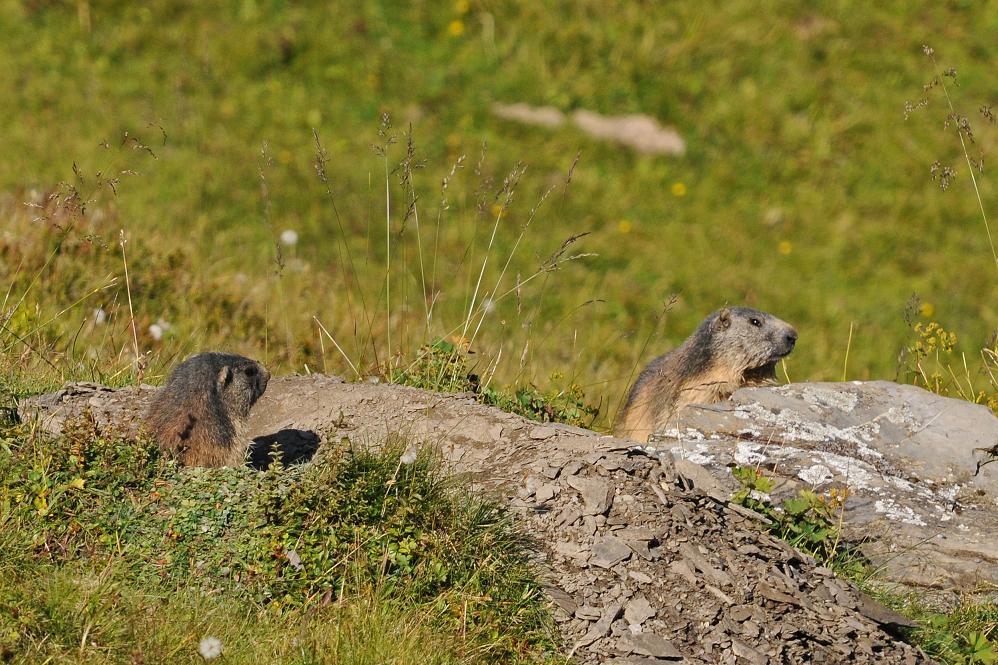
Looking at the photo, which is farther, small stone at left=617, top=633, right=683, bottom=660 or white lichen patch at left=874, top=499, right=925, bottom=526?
white lichen patch at left=874, top=499, right=925, bottom=526

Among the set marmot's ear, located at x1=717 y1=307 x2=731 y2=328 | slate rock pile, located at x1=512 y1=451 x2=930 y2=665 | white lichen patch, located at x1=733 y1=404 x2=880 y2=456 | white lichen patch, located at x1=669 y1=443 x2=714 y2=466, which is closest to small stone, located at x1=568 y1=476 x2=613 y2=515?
slate rock pile, located at x1=512 y1=451 x2=930 y2=665

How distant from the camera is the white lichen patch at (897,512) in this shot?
6.91 m

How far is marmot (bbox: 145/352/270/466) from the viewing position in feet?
21.9

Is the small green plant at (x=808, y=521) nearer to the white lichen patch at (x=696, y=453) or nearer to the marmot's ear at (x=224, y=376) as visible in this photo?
the white lichen patch at (x=696, y=453)

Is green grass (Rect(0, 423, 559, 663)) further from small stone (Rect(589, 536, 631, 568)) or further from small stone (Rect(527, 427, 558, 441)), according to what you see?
small stone (Rect(527, 427, 558, 441))

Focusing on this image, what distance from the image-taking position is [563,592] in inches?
223

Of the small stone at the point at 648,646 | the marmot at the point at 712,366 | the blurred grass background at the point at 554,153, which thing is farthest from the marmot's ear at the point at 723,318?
the small stone at the point at 648,646

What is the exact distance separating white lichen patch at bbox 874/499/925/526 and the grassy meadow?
627 millimetres

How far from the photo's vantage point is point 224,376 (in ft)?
23.8

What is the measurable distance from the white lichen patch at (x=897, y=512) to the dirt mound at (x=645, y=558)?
0.87 metres

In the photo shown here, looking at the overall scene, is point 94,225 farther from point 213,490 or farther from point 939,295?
point 939,295

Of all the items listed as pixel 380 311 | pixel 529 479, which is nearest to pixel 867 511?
pixel 529 479

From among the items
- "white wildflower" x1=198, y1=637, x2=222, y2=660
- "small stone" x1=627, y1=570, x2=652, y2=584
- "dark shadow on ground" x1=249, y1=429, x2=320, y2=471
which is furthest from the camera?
"dark shadow on ground" x1=249, y1=429, x2=320, y2=471

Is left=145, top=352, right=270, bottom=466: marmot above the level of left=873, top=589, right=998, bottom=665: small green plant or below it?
above
